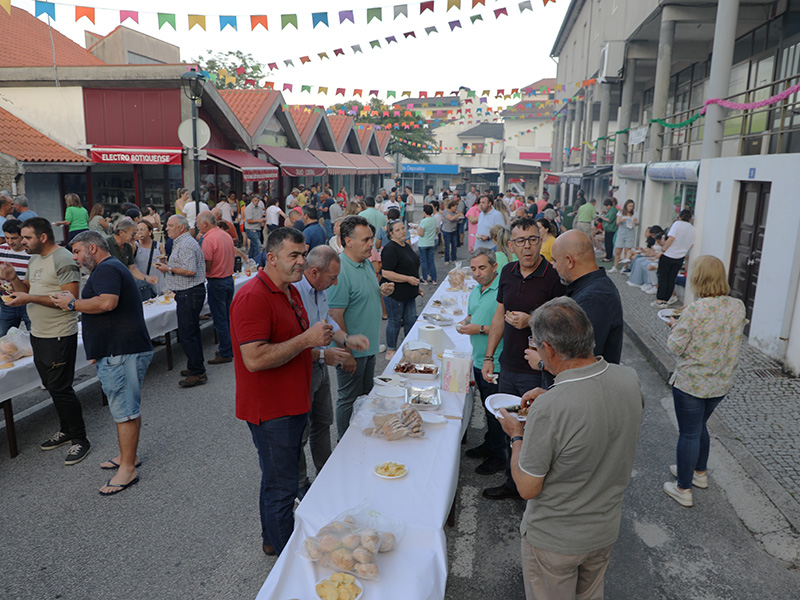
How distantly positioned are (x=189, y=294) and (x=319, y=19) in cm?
713

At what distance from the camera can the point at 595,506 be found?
2402mm

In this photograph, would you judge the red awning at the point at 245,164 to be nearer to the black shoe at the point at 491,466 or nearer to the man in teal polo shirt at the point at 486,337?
the man in teal polo shirt at the point at 486,337

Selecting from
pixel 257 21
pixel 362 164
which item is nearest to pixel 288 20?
pixel 257 21

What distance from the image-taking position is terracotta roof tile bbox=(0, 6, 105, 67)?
64.2 ft

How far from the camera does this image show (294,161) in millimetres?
23484

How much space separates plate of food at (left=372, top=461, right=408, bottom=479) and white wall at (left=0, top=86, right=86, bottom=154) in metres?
17.3

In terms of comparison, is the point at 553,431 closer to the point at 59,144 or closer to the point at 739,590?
the point at 739,590

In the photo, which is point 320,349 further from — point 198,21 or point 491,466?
point 198,21

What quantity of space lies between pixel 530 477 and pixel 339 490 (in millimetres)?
1173

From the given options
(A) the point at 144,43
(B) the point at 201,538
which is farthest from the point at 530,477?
(A) the point at 144,43

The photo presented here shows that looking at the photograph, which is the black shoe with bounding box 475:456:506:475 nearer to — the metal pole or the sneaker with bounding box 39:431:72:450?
the sneaker with bounding box 39:431:72:450

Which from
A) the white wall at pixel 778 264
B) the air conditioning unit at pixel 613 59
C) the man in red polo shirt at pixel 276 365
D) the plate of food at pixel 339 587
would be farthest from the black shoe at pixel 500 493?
the air conditioning unit at pixel 613 59

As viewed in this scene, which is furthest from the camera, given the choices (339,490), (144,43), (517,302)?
(144,43)

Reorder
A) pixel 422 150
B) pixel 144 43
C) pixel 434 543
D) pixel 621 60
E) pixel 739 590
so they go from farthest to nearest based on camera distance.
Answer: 1. pixel 422 150
2. pixel 144 43
3. pixel 621 60
4. pixel 739 590
5. pixel 434 543
